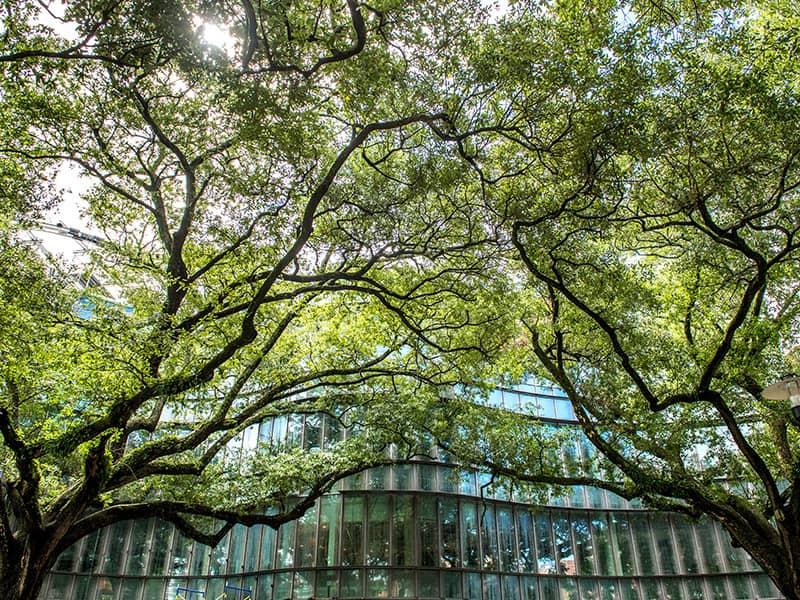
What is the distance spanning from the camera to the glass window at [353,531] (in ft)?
55.2

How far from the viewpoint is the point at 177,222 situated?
11516 millimetres

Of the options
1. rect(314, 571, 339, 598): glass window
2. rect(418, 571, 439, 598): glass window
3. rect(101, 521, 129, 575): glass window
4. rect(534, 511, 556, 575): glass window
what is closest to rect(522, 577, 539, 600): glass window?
rect(534, 511, 556, 575): glass window

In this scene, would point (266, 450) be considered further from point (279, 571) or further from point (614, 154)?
point (614, 154)

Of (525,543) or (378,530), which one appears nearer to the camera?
(378,530)

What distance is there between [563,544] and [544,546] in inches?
29.5

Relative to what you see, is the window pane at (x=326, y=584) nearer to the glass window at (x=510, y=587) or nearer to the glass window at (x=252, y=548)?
the glass window at (x=252, y=548)

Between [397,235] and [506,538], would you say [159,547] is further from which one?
[397,235]

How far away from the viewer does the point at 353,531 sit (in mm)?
17203

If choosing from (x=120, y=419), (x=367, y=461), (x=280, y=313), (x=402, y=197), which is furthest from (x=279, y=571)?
(x=402, y=197)

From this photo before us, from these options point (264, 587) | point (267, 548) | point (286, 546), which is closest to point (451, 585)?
point (286, 546)

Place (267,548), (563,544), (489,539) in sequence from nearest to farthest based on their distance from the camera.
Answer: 1. (267,548)
2. (489,539)
3. (563,544)

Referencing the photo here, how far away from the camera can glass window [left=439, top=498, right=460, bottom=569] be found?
1722 centimetres

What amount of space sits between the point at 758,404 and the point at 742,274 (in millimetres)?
2537

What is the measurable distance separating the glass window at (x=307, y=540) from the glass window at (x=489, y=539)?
4942mm
